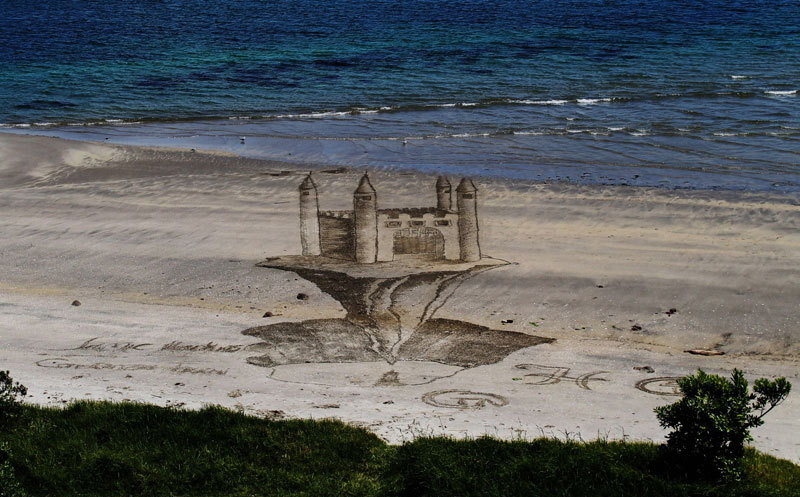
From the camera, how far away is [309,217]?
1705 cm

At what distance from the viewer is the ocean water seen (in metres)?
23.1

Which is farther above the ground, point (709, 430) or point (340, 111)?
point (340, 111)

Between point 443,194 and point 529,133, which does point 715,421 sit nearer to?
point 443,194

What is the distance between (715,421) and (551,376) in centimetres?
308

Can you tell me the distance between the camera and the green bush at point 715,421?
7090 millimetres

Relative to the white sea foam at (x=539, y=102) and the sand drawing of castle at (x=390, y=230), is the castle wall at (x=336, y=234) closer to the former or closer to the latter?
the sand drawing of castle at (x=390, y=230)

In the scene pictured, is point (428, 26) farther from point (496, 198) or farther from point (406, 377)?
point (406, 377)

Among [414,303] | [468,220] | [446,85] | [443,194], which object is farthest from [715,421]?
[446,85]

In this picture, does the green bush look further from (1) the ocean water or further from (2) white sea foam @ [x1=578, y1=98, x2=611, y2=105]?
(2) white sea foam @ [x1=578, y1=98, x2=611, y2=105]

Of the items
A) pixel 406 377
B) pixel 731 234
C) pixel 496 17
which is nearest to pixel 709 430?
pixel 406 377

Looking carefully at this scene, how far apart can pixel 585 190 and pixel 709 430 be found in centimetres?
1211

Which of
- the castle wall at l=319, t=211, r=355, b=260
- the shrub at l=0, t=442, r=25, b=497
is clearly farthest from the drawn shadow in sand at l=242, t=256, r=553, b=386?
the shrub at l=0, t=442, r=25, b=497

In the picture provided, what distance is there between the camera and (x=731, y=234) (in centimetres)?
1549

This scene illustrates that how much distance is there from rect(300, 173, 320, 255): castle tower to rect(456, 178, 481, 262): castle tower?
2641mm
